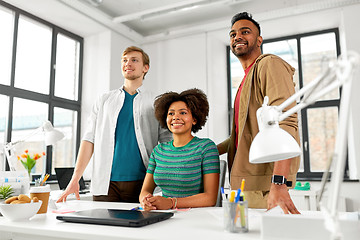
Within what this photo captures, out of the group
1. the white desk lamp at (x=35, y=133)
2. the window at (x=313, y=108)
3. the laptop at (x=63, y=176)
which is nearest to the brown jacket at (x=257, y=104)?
the white desk lamp at (x=35, y=133)

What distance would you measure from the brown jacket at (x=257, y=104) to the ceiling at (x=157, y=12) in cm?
285

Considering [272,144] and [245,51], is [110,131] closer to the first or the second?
[245,51]

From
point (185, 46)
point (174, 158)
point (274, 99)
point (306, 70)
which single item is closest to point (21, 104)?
point (185, 46)

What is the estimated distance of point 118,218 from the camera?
1.12 m

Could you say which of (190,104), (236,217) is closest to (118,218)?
(236,217)

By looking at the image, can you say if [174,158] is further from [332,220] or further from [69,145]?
[69,145]

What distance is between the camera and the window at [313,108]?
443 cm

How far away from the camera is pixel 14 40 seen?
153 inches

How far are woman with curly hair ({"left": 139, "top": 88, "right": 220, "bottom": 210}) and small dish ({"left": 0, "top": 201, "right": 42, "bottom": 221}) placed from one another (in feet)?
1.56

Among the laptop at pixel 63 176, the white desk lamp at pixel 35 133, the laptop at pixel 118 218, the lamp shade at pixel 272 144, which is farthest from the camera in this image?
the laptop at pixel 63 176

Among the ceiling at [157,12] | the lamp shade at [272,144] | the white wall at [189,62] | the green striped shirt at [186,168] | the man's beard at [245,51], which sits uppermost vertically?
the ceiling at [157,12]

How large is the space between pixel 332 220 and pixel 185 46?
4.48 metres

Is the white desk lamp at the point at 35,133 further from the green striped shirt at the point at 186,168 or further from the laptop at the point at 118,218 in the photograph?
the laptop at the point at 118,218

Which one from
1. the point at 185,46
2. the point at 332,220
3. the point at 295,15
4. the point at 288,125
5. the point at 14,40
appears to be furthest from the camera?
the point at 185,46
